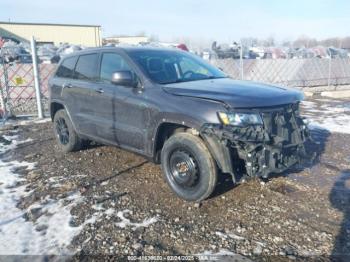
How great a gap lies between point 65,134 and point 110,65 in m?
1.96

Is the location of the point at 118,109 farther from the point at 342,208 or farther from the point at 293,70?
the point at 293,70

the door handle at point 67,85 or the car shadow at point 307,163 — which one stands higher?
the door handle at point 67,85

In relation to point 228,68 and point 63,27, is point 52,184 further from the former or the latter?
point 63,27

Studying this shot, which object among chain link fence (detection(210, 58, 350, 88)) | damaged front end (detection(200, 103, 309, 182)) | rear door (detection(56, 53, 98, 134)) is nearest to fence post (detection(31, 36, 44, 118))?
rear door (detection(56, 53, 98, 134))

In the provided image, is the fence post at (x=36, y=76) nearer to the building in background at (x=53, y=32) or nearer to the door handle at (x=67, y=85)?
the door handle at (x=67, y=85)

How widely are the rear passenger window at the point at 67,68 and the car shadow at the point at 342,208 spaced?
4435mm

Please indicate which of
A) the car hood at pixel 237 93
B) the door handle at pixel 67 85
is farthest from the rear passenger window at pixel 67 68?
the car hood at pixel 237 93

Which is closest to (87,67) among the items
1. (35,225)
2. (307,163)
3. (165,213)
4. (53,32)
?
(35,225)

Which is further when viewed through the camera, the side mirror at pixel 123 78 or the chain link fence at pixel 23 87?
the chain link fence at pixel 23 87

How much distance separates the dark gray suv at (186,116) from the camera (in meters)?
3.64

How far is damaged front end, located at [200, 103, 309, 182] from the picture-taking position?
358 centimetres

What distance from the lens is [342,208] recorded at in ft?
12.9

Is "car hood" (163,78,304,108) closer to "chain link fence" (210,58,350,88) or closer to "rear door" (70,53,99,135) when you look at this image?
"rear door" (70,53,99,135)

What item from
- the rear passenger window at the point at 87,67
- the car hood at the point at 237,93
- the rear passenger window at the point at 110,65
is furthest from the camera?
the rear passenger window at the point at 87,67
